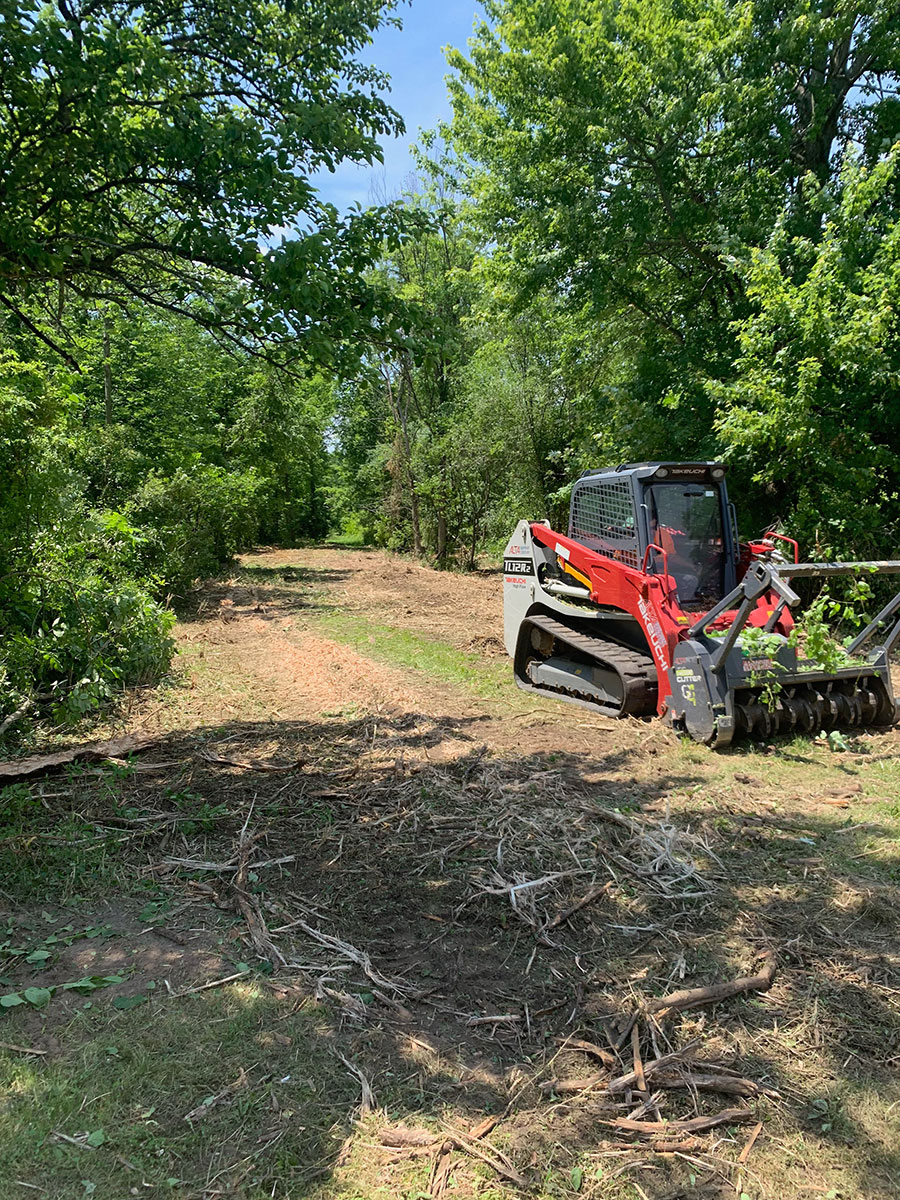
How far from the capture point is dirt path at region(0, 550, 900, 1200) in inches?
93.8

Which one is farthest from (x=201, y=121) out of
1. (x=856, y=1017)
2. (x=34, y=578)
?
Answer: (x=856, y=1017)

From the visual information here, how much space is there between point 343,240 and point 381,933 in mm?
3843

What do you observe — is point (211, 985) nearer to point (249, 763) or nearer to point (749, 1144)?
point (749, 1144)

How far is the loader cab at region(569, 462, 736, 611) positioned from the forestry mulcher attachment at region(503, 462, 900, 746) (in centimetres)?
1

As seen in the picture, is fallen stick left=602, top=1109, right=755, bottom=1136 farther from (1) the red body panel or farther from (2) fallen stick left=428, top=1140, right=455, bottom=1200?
(1) the red body panel

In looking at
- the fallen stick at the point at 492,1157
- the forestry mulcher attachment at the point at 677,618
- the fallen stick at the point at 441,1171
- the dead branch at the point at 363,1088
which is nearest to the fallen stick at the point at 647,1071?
the fallen stick at the point at 492,1157

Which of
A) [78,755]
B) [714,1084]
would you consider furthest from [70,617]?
[714,1084]

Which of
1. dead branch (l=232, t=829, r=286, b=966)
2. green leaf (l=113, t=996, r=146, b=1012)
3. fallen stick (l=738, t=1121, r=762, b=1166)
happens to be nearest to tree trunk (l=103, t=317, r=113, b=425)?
dead branch (l=232, t=829, r=286, b=966)

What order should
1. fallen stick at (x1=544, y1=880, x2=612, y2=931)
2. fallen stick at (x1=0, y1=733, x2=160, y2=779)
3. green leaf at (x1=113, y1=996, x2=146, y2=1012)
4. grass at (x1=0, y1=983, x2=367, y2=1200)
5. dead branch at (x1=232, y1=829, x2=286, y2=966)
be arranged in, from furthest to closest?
fallen stick at (x1=0, y1=733, x2=160, y2=779) < fallen stick at (x1=544, y1=880, x2=612, y2=931) < dead branch at (x1=232, y1=829, x2=286, y2=966) < green leaf at (x1=113, y1=996, x2=146, y2=1012) < grass at (x1=0, y1=983, x2=367, y2=1200)

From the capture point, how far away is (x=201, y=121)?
4.33m

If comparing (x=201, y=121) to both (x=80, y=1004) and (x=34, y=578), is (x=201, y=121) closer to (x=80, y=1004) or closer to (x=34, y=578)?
(x=34, y=578)

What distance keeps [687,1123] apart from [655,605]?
4.61 metres

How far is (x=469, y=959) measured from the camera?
3.45m

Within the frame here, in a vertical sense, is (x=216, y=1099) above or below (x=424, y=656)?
below
